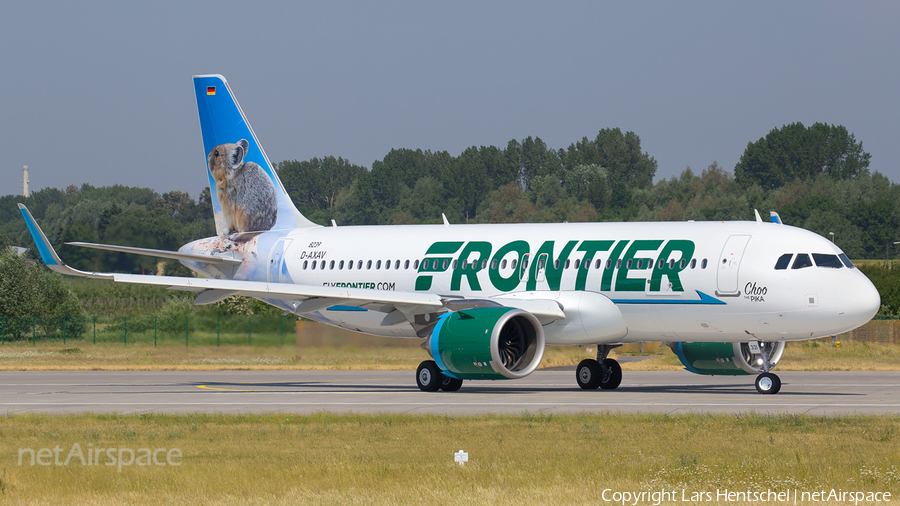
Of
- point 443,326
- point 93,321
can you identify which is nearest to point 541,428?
point 443,326

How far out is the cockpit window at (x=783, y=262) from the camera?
22.9 meters

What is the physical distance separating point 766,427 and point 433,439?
5.19 meters

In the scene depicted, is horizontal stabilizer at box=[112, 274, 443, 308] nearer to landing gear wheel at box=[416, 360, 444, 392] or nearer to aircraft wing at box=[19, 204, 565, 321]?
aircraft wing at box=[19, 204, 565, 321]

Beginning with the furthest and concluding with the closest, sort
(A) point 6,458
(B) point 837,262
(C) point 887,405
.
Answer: (B) point 837,262
(C) point 887,405
(A) point 6,458

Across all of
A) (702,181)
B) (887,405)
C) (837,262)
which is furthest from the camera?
(702,181)

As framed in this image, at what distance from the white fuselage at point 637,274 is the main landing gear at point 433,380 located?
2170 mm

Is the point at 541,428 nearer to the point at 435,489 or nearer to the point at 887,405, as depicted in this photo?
the point at 435,489

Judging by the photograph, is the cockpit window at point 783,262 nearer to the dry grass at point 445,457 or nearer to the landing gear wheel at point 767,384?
the landing gear wheel at point 767,384

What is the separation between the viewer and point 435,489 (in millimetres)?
11227

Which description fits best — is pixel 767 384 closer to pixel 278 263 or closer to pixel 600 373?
pixel 600 373

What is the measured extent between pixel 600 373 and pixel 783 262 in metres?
5.79

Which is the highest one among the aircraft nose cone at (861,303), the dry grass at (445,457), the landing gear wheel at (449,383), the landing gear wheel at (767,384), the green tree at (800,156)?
the green tree at (800,156)

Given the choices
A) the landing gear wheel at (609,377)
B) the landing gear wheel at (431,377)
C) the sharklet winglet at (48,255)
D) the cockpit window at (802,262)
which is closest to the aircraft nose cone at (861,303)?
the cockpit window at (802,262)

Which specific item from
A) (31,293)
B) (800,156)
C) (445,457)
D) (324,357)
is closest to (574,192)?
(800,156)
